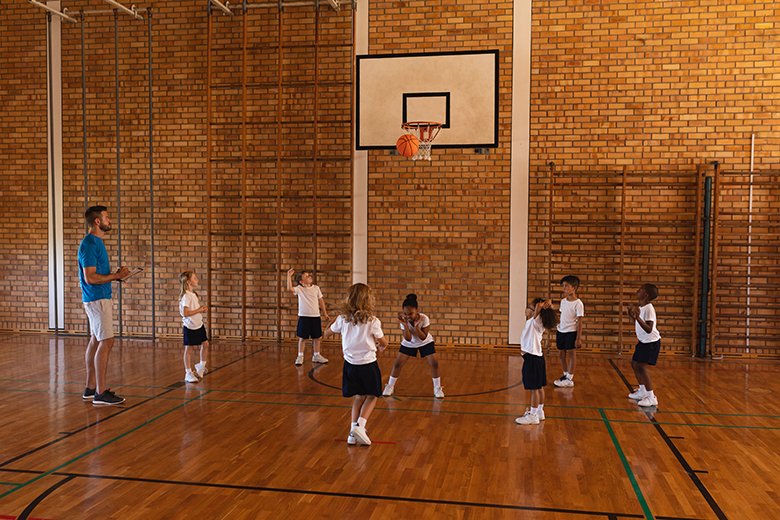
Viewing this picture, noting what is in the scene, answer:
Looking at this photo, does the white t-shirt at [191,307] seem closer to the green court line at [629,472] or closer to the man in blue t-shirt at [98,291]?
the man in blue t-shirt at [98,291]

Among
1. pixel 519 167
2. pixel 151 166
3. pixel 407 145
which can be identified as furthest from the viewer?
pixel 151 166

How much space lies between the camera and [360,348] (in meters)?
5.39

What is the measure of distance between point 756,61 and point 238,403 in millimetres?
9060

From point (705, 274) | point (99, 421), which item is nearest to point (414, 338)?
point (99, 421)

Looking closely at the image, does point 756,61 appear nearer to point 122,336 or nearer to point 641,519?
point 641,519

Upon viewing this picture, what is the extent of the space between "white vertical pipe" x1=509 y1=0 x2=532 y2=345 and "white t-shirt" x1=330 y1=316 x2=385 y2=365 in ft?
17.8

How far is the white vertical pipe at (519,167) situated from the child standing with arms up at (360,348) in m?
5.33

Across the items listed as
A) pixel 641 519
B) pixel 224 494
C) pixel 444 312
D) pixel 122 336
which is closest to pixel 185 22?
pixel 122 336

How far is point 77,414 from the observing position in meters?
6.44

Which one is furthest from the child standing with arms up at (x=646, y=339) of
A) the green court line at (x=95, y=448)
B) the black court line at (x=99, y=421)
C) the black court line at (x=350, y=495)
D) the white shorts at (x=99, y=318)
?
the white shorts at (x=99, y=318)

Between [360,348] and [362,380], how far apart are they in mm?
289

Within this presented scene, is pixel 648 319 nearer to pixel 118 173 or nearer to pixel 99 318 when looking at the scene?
pixel 99 318

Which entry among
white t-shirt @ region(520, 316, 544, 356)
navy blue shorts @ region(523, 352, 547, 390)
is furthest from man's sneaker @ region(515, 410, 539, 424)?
white t-shirt @ region(520, 316, 544, 356)

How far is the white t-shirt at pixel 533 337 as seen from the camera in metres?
6.13
